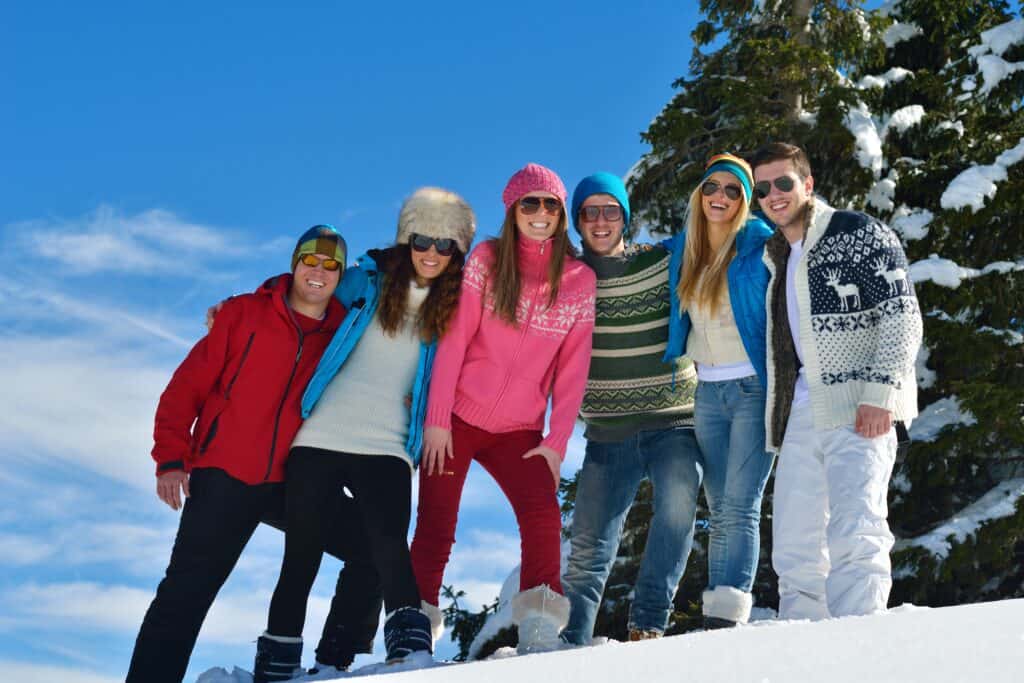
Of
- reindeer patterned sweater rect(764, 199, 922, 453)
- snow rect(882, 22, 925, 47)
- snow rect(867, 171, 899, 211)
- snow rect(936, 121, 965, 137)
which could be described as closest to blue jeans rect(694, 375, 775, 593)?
reindeer patterned sweater rect(764, 199, 922, 453)

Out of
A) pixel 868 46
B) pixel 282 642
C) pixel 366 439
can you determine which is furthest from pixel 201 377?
pixel 868 46

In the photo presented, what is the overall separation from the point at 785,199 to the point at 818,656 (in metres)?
2.36

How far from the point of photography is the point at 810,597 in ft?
13.9

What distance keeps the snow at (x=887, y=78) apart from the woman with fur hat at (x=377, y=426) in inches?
375

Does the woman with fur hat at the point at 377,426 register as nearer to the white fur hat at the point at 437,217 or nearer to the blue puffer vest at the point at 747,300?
the white fur hat at the point at 437,217

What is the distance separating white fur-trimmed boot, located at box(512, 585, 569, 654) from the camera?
419 centimetres

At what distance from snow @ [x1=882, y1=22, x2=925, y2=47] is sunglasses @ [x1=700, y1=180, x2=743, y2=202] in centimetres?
1043

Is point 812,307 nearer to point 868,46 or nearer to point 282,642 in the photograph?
point 282,642

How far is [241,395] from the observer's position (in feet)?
14.4

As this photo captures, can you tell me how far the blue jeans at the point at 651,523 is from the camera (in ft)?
14.9

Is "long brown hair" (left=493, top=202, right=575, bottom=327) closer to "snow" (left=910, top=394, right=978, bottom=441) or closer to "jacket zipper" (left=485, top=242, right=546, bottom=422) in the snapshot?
"jacket zipper" (left=485, top=242, right=546, bottom=422)

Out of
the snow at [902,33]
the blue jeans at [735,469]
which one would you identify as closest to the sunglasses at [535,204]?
the blue jeans at [735,469]

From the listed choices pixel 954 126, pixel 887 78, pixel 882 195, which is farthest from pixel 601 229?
pixel 887 78

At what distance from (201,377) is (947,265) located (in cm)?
845
